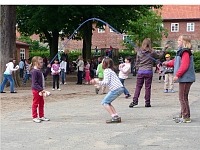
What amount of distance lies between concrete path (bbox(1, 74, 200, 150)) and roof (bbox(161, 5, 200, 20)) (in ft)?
187

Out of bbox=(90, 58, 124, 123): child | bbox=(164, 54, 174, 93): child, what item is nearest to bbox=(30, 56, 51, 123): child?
bbox=(90, 58, 124, 123): child

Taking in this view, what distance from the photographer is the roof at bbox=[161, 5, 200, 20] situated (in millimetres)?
66000

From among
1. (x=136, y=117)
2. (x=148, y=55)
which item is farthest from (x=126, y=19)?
(x=136, y=117)

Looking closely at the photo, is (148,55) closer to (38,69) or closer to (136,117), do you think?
(136,117)

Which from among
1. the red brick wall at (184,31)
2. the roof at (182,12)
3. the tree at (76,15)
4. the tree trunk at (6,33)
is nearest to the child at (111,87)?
the tree trunk at (6,33)

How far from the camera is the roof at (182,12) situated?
6600 centimetres

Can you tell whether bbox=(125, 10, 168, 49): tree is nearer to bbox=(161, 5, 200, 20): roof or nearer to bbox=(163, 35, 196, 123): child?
bbox=(161, 5, 200, 20): roof

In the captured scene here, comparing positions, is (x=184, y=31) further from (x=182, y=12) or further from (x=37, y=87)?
(x=37, y=87)

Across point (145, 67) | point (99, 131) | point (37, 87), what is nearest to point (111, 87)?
point (99, 131)

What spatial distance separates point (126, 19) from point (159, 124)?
2241cm

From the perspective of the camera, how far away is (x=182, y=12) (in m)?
67.1

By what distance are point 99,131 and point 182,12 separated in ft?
203

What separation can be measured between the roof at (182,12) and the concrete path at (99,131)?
56.9 meters

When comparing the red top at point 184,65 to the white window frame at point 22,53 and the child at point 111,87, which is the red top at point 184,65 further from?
the white window frame at point 22,53
